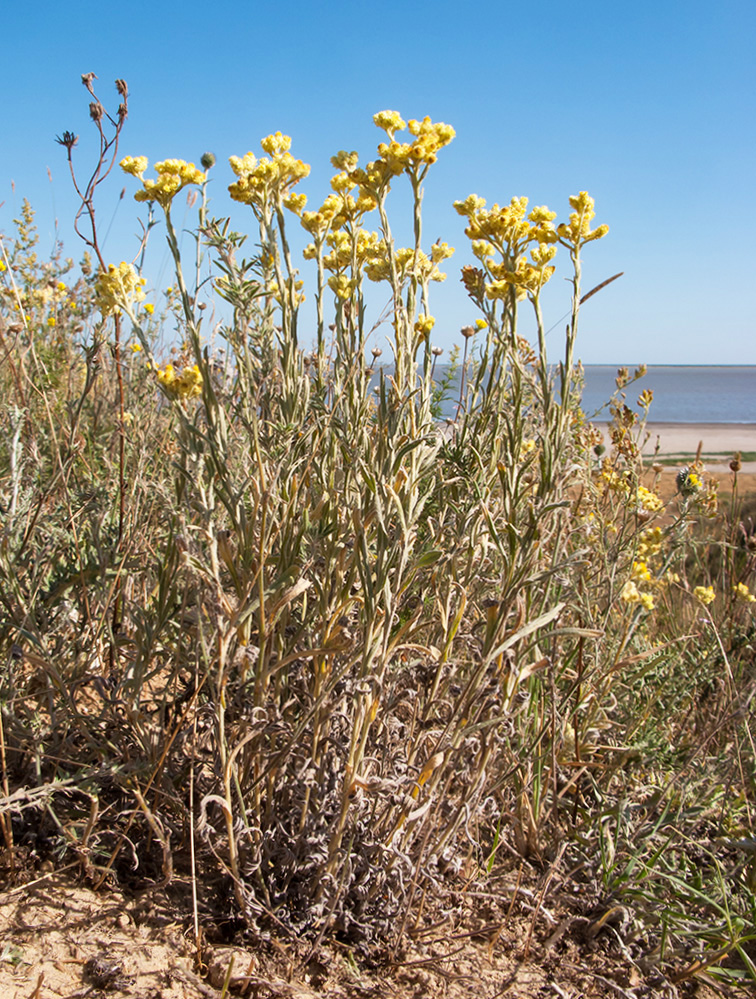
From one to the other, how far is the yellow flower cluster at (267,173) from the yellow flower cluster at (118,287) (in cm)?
25

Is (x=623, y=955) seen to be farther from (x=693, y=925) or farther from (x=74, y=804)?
(x=74, y=804)

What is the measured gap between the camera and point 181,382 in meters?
1.18

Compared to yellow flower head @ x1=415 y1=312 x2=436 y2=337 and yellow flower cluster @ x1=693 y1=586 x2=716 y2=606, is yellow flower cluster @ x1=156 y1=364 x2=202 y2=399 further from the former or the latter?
yellow flower cluster @ x1=693 y1=586 x2=716 y2=606

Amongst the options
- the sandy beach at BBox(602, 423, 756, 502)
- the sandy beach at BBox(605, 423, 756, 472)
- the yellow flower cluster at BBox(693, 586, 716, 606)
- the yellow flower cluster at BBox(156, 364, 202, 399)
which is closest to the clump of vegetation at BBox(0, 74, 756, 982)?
the yellow flower cluster at BBox(156, 364, 202, 399)

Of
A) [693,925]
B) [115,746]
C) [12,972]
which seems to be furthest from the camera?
[693,925]

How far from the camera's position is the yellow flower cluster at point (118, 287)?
4.20 feet

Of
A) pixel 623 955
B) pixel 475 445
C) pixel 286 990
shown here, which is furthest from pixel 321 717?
pixel 623 955

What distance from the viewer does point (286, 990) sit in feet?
4.28

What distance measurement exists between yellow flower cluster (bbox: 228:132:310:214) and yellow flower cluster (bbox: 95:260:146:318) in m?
0.25

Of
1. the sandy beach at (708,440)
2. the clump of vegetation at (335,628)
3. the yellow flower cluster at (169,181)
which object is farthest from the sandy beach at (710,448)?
the yellow flower cluster at (169,181)

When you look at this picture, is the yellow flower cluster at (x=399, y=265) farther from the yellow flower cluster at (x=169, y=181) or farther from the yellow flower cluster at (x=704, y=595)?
the yellow flower cluster at (x=704, y=595)

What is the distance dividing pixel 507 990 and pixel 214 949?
62 cm

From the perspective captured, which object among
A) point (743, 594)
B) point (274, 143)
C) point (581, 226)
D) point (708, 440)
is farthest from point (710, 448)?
point (274, 143)

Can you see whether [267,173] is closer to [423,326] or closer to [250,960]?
[423,326]
